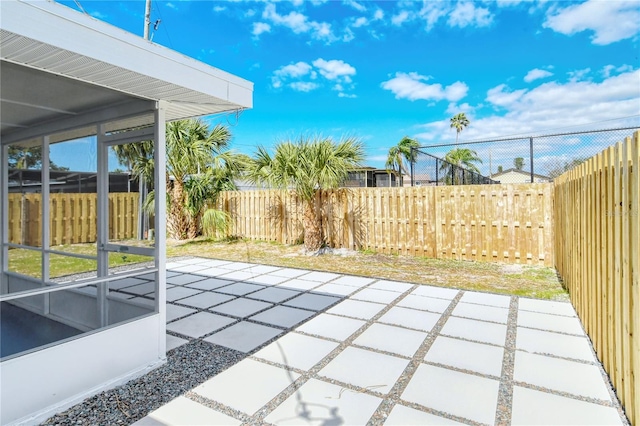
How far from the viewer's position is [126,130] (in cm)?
324

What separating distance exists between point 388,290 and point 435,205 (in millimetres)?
3019

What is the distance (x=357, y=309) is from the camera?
13.1 feet

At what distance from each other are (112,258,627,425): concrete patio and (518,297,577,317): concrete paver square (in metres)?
0.02

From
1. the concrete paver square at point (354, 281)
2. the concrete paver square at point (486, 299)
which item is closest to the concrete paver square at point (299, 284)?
the concrete paver square at point (354, 281)

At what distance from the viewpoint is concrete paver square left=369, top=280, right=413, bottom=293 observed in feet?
15.9

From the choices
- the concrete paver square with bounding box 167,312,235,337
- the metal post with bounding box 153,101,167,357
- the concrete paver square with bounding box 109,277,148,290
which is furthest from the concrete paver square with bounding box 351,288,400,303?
the concrete paver square with bounding box 109,277,148,290

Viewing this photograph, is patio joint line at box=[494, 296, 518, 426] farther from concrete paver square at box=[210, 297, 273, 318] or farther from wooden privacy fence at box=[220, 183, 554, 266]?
wooden privacy fence at box=[220, 183, 554, 266]

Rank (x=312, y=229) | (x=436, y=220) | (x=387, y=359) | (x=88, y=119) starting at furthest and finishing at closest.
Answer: (x=312, y=229)
(x=436, y=220)
(x=88, y=119)
(x=387, y=359)

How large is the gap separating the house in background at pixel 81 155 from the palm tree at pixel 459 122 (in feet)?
120

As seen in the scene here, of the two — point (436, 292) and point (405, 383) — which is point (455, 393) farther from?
point (436, 292)

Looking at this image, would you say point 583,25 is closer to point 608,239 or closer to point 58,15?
point 608,239

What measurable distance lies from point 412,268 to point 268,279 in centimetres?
272

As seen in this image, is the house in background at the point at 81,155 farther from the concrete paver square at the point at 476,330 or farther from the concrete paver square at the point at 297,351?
the concrete paver square at the point at 476,330

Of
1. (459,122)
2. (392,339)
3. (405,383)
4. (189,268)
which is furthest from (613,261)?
(459,122)
